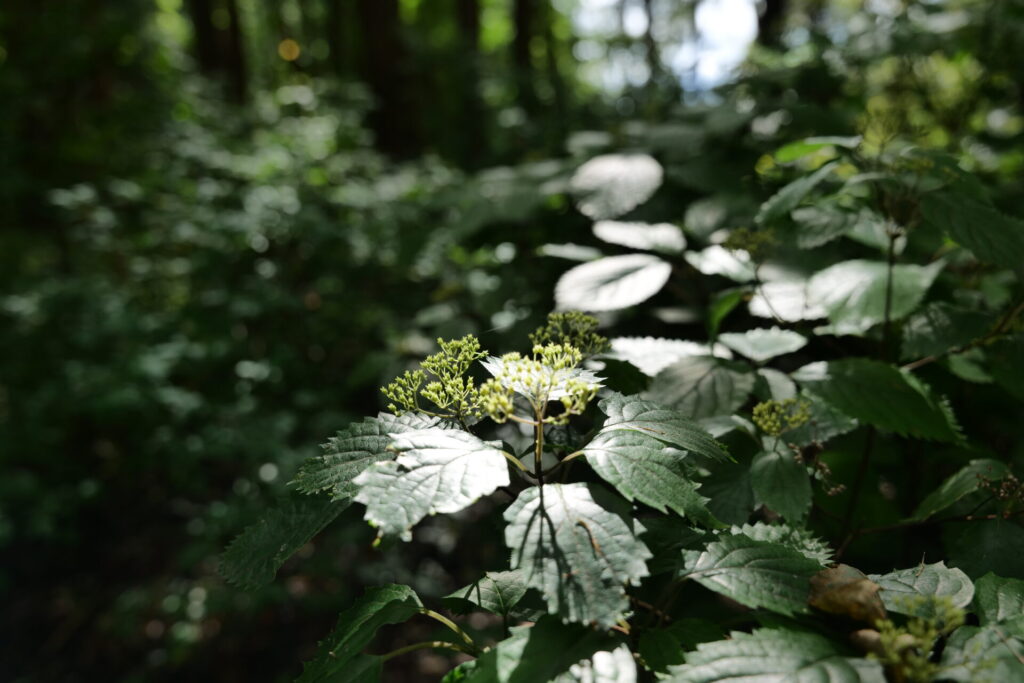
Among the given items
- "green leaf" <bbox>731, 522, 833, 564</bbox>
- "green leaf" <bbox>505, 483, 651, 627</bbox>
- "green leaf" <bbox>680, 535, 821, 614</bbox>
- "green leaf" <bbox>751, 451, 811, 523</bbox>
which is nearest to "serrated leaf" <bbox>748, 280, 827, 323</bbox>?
"green leaf" <bbox>751, 451, 811, 523</bbox>

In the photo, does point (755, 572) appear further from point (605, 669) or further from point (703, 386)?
point (703, 386)

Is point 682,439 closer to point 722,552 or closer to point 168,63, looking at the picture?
point 722,552

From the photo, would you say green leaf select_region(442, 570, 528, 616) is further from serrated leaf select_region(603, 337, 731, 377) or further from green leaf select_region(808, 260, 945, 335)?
green leaf select_region(808, 260, 945, 335)

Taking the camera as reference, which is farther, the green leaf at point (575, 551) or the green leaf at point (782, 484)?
the green leaf at point (782, 484)

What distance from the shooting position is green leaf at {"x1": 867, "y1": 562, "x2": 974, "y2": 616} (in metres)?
0.74

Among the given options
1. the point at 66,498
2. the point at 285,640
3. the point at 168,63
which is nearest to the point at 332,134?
the point at 168,63

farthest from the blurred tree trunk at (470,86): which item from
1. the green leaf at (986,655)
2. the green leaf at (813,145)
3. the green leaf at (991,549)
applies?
the green leaf at (986,655)

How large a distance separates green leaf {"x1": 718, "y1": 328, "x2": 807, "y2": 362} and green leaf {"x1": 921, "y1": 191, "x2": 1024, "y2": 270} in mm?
312

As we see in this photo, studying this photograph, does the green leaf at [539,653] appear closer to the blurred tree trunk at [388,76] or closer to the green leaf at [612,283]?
the green leaf at [612,283]

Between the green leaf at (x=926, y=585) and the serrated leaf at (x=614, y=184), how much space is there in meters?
1.26

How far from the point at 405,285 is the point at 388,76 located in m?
3.77

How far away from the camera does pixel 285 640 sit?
Answer: 290 centimetres

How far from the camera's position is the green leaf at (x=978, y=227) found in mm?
1018

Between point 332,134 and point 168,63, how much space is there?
228 cm
